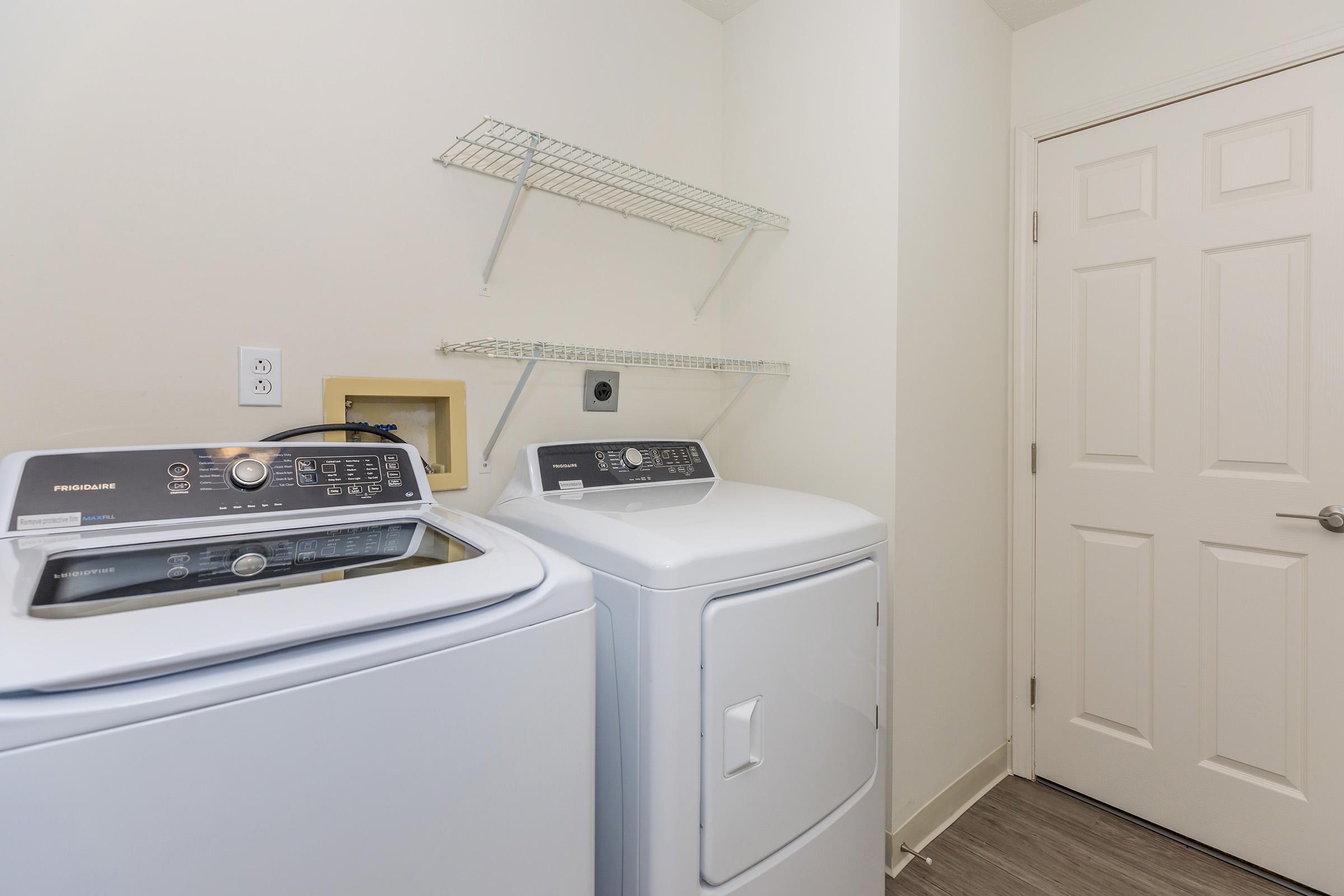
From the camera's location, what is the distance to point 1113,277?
202 centimetres

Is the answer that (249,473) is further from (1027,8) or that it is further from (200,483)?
(1027,8)

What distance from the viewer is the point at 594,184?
1.79 m

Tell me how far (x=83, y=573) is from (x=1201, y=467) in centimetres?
245

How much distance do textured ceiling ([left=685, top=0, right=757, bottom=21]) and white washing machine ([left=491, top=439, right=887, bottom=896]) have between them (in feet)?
5.42

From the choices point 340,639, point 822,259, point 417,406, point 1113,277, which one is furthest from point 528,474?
point 1113,277

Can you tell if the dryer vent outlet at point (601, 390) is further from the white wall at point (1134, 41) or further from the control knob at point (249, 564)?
the white wall at point (1134, 41)

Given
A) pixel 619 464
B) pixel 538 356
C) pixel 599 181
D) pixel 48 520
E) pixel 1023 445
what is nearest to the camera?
pixel 48 520

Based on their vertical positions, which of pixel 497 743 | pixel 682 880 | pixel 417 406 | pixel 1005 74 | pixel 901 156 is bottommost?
pixel 682 880

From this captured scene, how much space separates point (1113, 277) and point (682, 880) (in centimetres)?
202

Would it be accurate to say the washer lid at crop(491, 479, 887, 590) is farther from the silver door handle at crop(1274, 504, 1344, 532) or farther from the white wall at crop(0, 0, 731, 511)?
the silver door handle at crop(1274, 504, 1344, 532)

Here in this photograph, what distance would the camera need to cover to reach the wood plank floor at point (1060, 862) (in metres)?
1.71

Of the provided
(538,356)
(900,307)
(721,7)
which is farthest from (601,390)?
(721,7)

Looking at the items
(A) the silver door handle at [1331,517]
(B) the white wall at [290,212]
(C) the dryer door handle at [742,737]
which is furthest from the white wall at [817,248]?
(A) the silver door handle at [1331,517]

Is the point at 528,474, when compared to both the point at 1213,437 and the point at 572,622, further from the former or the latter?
the point at 1213,437
